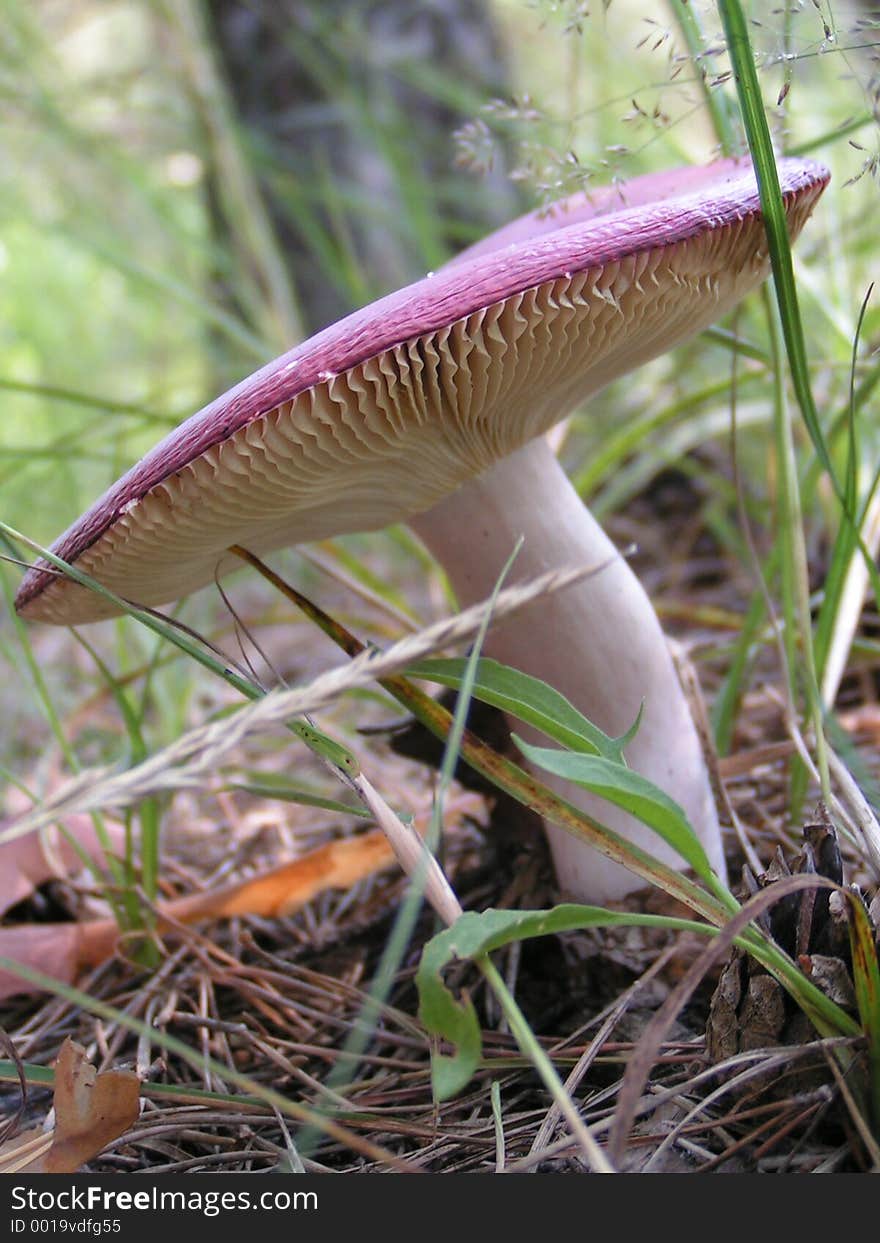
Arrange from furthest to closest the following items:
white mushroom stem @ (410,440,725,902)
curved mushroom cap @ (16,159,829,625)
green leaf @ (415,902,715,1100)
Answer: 1. white mushroom stem @ (410,440,725,902)
2. curved mushroom cap @ (16,159,829,625)
3. green leaf @ (415,902,715,1100)

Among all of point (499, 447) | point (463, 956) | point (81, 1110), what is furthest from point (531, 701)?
point (81, 1110)

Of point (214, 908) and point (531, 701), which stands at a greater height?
point (531, 701)

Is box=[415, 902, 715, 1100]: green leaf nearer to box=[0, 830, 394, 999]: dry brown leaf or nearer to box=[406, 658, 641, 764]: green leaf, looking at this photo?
box=[406, 658, 641, 764]: green leaf

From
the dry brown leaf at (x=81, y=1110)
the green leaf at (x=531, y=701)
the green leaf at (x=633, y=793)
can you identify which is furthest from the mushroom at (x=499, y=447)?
the dry brown leaf at (x=81, y=1110)

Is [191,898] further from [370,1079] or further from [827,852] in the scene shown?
[827,852]

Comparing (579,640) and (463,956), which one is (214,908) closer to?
(579,640)

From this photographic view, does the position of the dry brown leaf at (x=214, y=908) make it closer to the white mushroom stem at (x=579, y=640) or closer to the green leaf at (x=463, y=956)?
the white mushroom stem at (x=579, y=640)

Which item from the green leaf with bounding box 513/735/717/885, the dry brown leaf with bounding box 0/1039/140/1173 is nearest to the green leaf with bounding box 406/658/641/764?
the green leaf with bounding box 513/735/717/885
